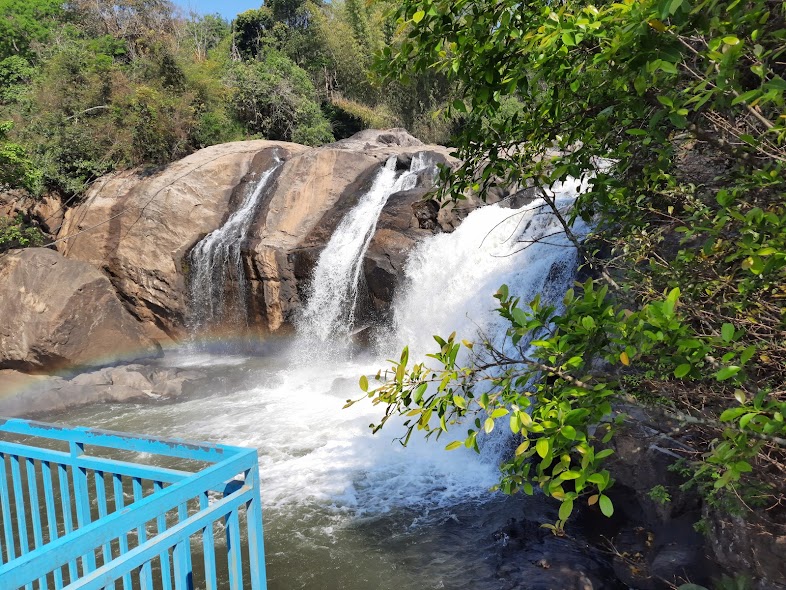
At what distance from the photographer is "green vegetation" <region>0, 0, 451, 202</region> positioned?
1647cm

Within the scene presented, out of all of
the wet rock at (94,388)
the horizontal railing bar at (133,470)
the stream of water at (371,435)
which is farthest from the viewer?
the wet rock at (94,388)

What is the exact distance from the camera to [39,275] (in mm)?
12266

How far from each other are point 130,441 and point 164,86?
710 inches

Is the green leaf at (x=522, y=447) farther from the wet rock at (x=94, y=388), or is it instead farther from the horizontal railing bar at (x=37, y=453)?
the wet rock at (x=94, y=388)

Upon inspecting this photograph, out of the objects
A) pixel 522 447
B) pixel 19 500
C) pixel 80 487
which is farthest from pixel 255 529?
pixel 19 500

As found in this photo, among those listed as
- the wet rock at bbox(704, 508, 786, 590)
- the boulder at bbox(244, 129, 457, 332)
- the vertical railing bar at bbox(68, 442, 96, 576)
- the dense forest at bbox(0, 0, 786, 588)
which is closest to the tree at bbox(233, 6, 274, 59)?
the boulder at bbox(244, 129, 457, 332)

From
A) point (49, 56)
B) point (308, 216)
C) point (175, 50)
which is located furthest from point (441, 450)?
point (49, 56)

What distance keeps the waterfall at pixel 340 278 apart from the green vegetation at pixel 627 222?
A: 9.05 m

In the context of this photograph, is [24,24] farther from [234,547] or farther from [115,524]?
[115,524]

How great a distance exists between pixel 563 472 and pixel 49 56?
2512 cm

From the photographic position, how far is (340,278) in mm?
12398

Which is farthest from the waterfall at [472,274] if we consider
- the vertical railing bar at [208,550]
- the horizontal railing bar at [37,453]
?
the vertical railing bar at [208,550]

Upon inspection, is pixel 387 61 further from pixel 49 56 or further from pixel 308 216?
pixel 49 56

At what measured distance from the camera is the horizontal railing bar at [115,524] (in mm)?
1412
